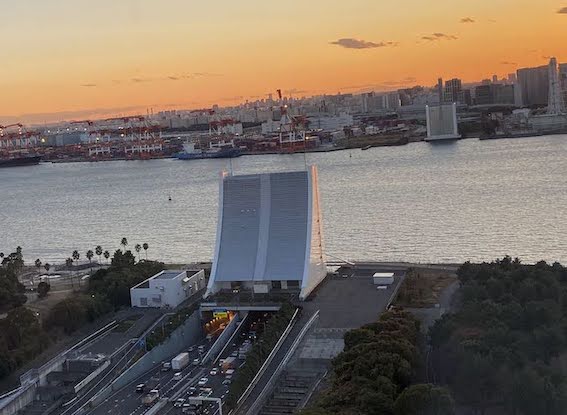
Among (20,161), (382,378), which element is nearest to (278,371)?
(382,378)

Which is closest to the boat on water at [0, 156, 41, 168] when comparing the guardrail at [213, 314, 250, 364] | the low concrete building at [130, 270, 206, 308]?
the low concrete building at [130, 270, 206, 308]

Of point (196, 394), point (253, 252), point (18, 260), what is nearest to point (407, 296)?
point (253, 252)

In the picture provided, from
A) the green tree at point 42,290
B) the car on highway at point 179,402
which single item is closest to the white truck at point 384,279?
the car on highway at point 179,402

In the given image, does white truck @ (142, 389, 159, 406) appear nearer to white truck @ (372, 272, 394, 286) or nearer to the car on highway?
the car on highway

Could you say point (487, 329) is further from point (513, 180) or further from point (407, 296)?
point (513, 180)

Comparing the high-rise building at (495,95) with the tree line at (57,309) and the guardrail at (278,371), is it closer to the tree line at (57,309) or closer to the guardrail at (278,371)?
the tree line at (57,309)

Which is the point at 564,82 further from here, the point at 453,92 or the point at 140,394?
the point at 140,394
